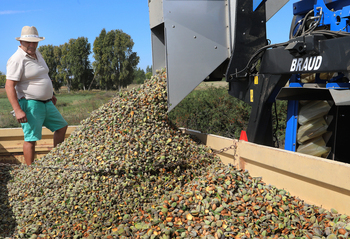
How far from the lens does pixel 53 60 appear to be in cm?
3397

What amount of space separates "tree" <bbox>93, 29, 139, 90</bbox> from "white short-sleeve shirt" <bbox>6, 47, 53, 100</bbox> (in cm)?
2317

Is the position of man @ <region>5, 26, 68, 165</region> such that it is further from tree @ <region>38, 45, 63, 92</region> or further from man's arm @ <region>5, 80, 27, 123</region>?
tree @ <region>38, 45, 63, 92</region>

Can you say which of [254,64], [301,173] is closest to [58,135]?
[254,64]

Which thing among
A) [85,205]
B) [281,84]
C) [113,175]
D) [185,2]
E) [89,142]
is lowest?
[85,205]

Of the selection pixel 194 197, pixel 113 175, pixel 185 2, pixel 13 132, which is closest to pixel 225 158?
pixel 194 197

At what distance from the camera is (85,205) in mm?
2609

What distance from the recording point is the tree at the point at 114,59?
26625mm

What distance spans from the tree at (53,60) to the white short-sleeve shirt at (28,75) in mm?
31128

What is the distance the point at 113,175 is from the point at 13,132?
7.33 ft

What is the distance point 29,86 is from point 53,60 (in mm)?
33802

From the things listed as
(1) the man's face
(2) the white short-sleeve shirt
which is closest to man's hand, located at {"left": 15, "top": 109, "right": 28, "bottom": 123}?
(2) the white short-sleeve shirt

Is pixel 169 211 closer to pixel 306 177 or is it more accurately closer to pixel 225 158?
pixel 225 158

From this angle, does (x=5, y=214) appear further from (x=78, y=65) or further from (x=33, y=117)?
(x=78, y=65)

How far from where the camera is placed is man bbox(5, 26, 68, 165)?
3404 mm
